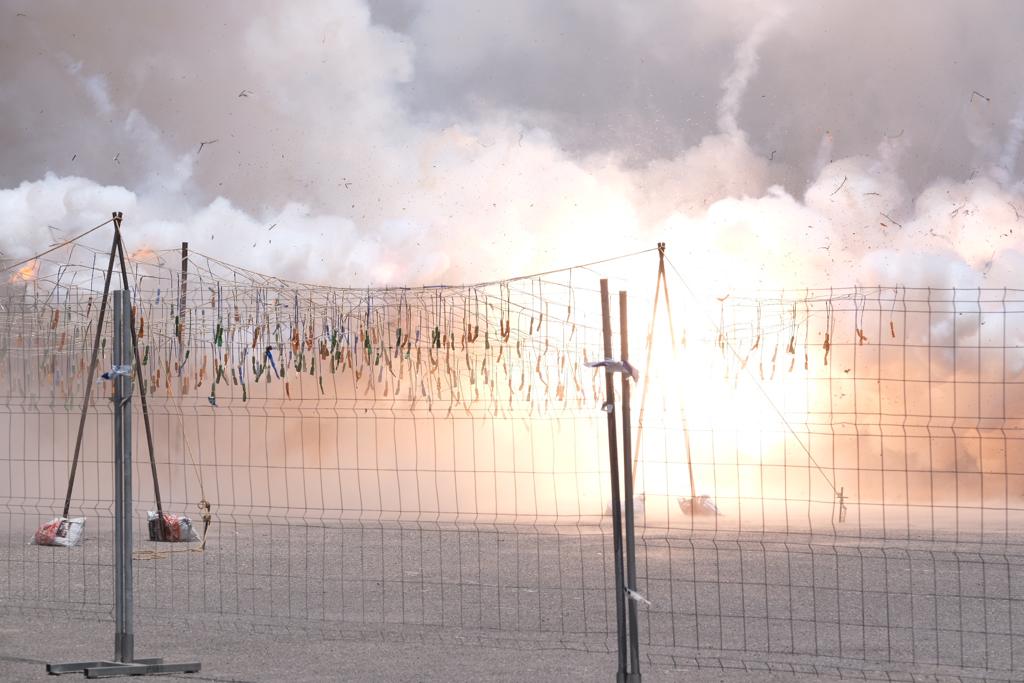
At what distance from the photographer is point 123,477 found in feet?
23.0

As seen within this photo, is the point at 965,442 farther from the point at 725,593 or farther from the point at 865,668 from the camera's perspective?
the point at 865,668

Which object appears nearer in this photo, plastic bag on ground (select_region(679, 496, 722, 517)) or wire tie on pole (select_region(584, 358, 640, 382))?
wire tie on pole (select_region(584, 358, 640, 382))

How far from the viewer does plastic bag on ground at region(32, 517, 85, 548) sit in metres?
13.6

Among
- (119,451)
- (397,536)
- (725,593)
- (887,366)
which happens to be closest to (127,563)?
(119,451)

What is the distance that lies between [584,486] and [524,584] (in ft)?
46.3

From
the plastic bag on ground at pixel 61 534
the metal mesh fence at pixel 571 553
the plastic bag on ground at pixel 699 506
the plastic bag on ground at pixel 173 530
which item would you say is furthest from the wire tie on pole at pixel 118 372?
the plastic bag on ground at pixel 699 506

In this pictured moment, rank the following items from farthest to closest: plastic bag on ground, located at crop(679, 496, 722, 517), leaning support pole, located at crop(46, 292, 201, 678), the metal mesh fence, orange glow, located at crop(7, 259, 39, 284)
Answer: plastic bag on ground, located at crop(679, 496, 722, 517)
orange glow, located at crop(7, 259, 39, 284)
the metal mesh fence
leaning support pole, located at crop(46, 292, 201, 678)

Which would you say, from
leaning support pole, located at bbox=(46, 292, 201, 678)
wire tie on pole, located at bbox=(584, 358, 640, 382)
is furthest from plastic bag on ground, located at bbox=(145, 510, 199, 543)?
wire tie on pole, located at bbox=(584, 358, 640, 382)

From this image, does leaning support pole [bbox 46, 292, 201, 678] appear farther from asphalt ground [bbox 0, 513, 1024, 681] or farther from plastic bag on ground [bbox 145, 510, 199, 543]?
plastic bag on ground [bbox 145, 510, 199, 543]

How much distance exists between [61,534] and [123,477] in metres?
7.26

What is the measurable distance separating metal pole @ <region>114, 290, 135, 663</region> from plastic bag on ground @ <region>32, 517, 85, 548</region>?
23.0 feet

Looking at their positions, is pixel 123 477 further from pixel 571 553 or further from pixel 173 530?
pixel 173 530

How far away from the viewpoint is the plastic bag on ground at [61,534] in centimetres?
1359

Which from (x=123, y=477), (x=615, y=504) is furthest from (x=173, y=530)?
(x=615, y=504)
